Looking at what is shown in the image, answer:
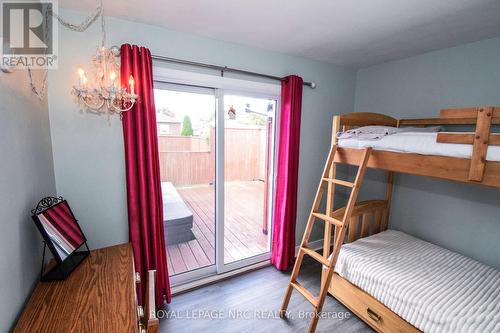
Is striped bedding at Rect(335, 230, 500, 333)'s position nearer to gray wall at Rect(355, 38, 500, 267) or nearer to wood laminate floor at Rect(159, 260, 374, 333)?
gray wall at Rect(355, 38, 500, 267)

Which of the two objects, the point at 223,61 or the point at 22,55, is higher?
the point at 223,61

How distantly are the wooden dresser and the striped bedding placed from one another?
174cm

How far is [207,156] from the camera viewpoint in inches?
96.3

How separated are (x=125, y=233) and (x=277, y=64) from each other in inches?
91.3

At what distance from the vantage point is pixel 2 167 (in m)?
0.94

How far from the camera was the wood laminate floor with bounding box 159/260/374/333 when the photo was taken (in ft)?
6.26

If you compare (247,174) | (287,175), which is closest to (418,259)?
(287,175)

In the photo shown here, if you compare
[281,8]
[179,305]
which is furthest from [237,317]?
[281,8]

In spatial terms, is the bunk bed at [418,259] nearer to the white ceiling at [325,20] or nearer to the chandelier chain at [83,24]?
the white ceiling at [325,20]

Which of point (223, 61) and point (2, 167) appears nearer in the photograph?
point (2, 167)

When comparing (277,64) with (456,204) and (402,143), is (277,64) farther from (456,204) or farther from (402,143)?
(456,204)

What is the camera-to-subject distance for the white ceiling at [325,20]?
5.02ft

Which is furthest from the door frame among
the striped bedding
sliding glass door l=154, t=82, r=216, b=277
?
the striped bedding

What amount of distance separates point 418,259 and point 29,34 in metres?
3.35
